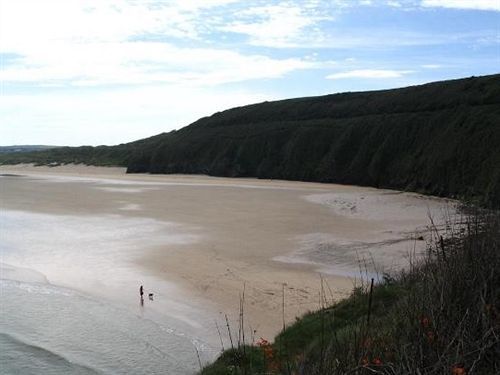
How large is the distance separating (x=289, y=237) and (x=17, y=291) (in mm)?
9835

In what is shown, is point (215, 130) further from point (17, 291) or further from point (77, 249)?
point (17, 291)

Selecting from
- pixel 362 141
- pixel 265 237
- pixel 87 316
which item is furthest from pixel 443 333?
pixel 362 141

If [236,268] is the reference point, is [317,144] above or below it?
above

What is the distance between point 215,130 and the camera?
218ft

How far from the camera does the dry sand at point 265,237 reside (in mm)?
13266

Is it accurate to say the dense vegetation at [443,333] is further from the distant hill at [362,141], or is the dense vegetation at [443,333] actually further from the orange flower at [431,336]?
the distant hill at [362,141]

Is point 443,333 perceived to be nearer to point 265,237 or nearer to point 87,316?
point 87,316

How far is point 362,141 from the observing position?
47.2m

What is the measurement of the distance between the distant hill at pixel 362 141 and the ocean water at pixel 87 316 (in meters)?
14.7

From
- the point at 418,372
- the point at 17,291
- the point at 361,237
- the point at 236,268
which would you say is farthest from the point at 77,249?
the point at 418,372

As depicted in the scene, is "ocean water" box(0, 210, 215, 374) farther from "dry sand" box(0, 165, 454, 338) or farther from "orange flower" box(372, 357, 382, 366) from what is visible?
"orange flower" box(372, 357, 382, 366)

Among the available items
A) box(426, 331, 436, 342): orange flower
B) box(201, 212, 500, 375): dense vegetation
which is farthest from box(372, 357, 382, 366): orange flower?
box(426, 331, 436, 342): orange flower

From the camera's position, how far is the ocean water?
9.79 m

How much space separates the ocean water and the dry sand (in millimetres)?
976
